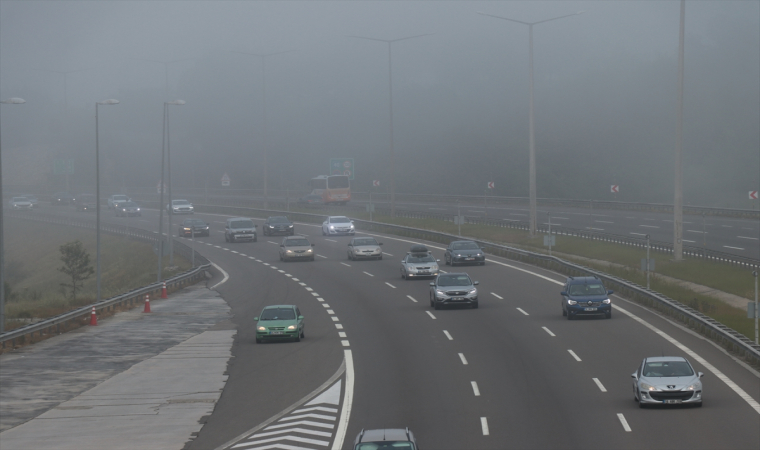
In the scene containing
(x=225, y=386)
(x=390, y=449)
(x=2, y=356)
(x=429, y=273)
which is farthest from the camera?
(x=429, y=273)

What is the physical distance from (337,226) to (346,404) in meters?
48.3

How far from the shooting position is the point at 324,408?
67.6 ft

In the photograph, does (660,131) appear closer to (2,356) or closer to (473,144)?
(473,144)

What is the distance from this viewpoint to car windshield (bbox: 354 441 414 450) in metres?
12.5

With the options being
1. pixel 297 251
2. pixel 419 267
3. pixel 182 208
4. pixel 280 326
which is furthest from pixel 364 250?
pixel 182 208

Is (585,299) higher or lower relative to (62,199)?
lower

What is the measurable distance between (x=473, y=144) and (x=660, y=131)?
27648mm

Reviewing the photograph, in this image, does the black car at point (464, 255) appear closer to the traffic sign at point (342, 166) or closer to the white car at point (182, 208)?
the traffic sign at point (342, 166)

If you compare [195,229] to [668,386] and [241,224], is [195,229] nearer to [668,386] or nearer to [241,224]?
[241,224]

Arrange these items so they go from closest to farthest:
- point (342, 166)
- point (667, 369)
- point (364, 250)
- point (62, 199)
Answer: point (667, 369)
point (364, 250)
point (342, 166)
point (62, 199)

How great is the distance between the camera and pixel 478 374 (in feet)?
77.3

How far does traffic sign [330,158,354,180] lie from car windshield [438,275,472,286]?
4816cm

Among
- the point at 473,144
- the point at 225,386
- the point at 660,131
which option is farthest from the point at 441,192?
the point at 225,386

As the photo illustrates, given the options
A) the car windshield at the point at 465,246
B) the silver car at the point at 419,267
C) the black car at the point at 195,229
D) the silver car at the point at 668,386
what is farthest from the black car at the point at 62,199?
the silver car at the point at 668,386
